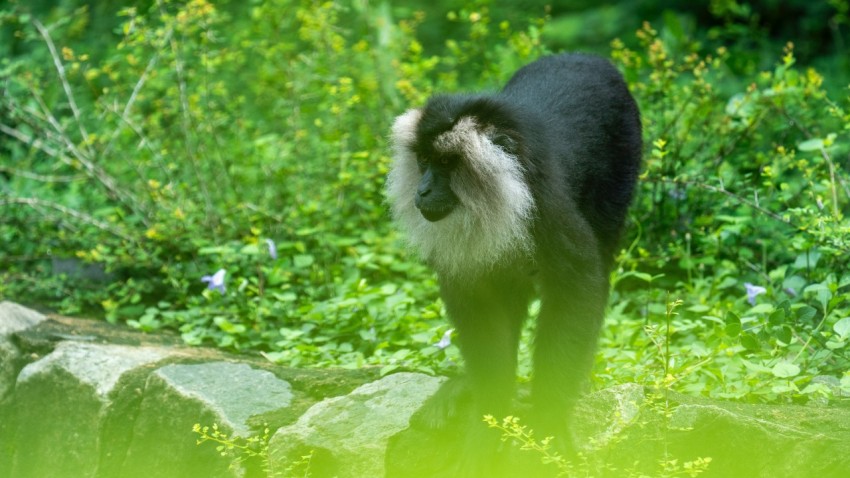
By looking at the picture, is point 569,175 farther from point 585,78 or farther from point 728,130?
point 728,130

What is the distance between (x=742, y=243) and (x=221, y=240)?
3419 mm

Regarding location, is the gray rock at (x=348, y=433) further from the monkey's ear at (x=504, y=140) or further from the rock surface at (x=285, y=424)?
the monkey's ear at (x=504, y=140)

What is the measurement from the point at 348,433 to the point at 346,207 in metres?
3.32

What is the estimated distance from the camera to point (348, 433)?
4070mm

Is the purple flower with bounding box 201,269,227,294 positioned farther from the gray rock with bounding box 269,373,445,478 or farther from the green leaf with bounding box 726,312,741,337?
the green leaf with bounding box 726,312,741,337

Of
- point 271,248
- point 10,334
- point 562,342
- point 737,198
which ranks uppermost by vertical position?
point 271,248

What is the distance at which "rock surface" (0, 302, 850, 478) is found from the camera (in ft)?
11.8

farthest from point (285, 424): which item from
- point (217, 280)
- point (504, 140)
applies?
point (217, 280)

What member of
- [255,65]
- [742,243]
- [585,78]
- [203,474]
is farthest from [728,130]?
[255,65]

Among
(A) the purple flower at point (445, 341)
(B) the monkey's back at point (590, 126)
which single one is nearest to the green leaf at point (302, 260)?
(A) the purple flower at point (445, 341)

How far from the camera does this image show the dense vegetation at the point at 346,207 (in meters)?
5.06

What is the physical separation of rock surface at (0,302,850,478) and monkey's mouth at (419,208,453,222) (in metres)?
0.78

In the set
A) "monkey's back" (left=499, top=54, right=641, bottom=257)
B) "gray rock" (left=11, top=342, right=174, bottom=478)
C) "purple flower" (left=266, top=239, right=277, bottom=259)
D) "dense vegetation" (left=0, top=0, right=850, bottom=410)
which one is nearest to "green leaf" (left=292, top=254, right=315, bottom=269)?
"dense vegetation" (left=0, top=0, right=850, bottom=410)

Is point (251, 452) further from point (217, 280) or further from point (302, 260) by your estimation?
point (302, 260)
